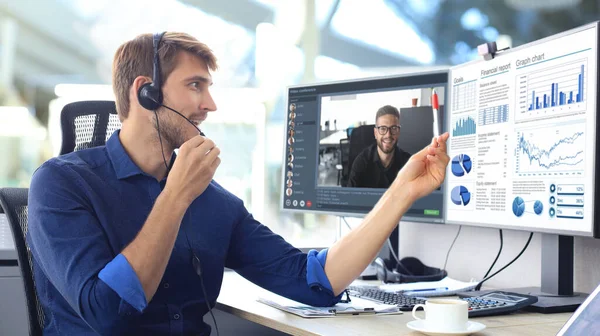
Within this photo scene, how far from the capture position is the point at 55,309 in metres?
1.19

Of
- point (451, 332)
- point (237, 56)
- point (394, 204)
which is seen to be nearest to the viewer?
point (451, 332)

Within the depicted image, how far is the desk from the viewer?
3.41 feet

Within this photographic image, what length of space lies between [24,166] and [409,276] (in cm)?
171

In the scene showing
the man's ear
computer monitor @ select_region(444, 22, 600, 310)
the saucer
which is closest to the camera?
the saucer

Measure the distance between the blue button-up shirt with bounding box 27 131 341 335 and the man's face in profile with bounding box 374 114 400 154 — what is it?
42 centimetres

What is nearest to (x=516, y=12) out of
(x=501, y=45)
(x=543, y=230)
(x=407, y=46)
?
(x=407, y=46)

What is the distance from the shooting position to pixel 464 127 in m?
1.51

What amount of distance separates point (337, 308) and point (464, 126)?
519mm

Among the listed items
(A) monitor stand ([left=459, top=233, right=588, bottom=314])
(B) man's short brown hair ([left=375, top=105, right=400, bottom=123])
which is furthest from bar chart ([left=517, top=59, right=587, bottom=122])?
(B) man's short brown hair ([left=375, top=105, right=400, bottom=123])

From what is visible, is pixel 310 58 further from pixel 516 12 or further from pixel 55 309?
pixel 55 309

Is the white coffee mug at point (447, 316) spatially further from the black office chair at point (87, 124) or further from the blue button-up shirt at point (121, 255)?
the black office chair at point (87, 124)

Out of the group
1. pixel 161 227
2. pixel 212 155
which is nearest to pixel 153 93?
pixel 212 155

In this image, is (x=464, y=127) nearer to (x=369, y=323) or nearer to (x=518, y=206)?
(x=518, y=206)

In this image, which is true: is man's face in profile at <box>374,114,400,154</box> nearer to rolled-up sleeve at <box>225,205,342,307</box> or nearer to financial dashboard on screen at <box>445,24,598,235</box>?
financial dashboard on screen at <box>445,24,598,235</box>
